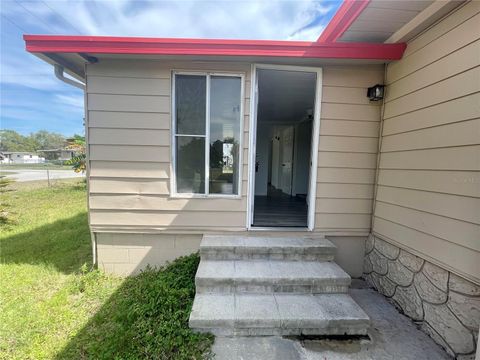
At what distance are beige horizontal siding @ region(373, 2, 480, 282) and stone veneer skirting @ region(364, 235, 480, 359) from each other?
0.13 m

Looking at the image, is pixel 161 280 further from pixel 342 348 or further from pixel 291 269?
pixel 342 348

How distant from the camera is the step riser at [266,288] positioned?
237 centimetres

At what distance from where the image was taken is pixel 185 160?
3105 mm

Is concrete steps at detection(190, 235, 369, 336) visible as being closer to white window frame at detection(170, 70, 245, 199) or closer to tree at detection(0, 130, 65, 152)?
white window frame at detection(170, 70, 245, 199)

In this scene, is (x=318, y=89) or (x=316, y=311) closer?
(x=316, y=311)

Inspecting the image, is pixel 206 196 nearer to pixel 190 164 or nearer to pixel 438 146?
pixel 190 164

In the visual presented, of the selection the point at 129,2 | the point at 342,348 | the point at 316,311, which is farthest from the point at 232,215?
the point at 129,2

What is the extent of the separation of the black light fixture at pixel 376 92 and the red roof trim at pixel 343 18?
30.9 inches

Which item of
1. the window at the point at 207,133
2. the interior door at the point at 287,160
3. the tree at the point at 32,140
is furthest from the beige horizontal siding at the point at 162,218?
the tree at the point at 32,140

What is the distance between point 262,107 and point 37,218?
6017 mm

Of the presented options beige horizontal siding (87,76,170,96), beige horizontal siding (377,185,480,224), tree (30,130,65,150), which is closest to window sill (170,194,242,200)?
beige horizontal siding (87,76,170,96)

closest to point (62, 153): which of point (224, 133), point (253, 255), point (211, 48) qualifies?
point (224, 133)

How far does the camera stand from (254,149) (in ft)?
10.2

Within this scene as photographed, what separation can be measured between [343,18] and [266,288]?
302cm
